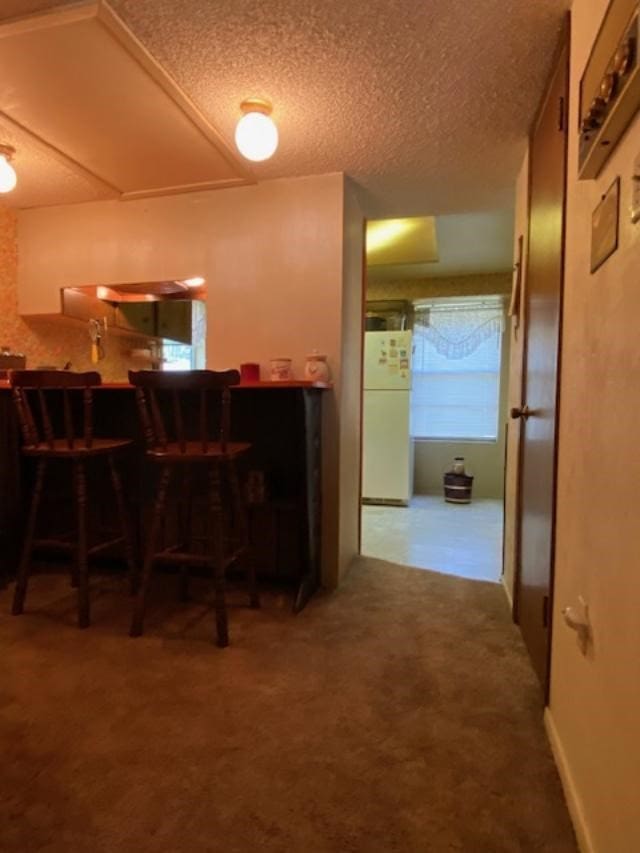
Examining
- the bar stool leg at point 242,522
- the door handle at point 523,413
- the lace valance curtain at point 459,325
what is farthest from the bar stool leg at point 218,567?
the lace valance curtain at point 459,325

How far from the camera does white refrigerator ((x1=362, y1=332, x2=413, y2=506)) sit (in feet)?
15.3

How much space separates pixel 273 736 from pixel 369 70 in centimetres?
210

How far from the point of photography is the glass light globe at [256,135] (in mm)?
1804

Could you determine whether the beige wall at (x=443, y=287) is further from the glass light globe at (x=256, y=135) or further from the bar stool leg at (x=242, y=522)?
the bar stool leg at (x=242, y=522)

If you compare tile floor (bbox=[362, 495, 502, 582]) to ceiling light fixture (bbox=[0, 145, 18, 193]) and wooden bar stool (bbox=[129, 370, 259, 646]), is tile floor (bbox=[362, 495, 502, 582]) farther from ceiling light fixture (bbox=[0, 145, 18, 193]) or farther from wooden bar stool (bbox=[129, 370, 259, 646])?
ceiling light fixture (bbox=[0, 145, 18, 193])

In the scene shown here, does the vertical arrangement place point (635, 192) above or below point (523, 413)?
above

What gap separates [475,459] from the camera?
17.3 feet

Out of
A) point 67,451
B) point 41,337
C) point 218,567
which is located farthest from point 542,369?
point 41,337

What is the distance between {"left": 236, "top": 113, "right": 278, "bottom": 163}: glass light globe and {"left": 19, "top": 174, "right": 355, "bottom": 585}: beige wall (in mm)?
657

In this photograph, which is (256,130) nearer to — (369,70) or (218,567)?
(369,70)

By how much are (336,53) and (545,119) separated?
768 millimetres

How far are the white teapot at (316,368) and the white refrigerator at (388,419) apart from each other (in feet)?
7.48

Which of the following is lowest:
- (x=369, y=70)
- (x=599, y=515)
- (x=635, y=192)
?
(x=599, y=515)

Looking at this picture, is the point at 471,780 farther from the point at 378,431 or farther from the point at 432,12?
the point at 378,431
